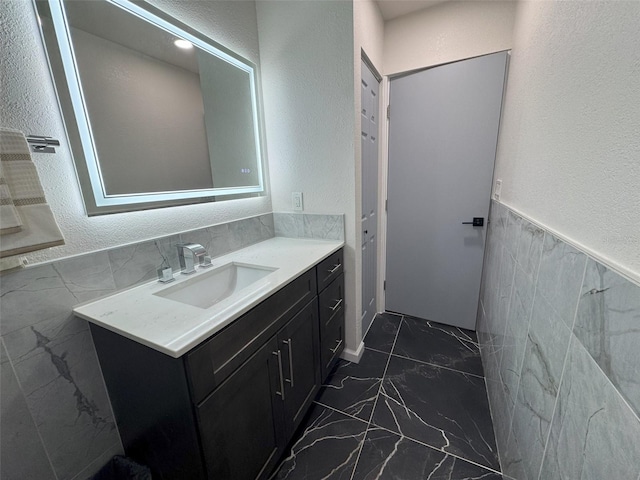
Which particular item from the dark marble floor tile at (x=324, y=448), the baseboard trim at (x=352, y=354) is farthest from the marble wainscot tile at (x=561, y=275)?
the baseboard trim at (x=352, y=354)

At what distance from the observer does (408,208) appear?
85.5 inches

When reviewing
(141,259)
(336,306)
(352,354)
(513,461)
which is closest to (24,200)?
(141,259)

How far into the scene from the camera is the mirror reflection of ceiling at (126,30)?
90 centimetres

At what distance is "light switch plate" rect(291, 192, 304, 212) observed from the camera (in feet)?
5.77

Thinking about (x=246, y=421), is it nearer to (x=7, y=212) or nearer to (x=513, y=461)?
(x=7, y=212)

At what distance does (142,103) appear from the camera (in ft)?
3.57

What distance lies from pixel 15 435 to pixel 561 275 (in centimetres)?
173

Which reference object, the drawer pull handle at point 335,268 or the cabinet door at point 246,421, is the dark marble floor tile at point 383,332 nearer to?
the drawer pull handle at point 335,268

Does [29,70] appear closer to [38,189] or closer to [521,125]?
[38,189]

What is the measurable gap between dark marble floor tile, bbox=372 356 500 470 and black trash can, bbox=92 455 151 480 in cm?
108

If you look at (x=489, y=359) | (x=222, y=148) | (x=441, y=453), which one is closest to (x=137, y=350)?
(x=222, y=148)

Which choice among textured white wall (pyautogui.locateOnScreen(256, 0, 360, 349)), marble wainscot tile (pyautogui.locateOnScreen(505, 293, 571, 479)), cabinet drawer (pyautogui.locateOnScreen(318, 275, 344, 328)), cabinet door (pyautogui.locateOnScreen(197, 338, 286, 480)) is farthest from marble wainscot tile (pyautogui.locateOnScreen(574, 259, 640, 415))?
textured white wall (pyautogui.locateOnScreen(256, 0, 360, 349))

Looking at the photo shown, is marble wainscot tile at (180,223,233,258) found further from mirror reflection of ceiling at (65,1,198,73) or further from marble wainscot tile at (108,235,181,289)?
mirror reflection of ceiling at (65,1,198,73)

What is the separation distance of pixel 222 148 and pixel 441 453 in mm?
1973
